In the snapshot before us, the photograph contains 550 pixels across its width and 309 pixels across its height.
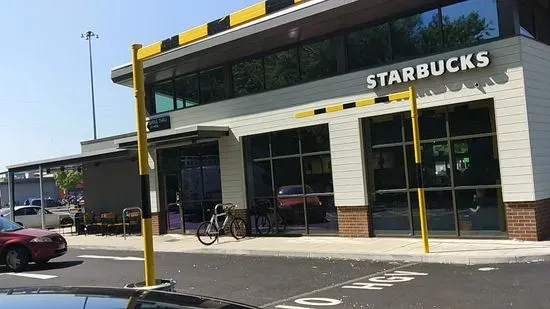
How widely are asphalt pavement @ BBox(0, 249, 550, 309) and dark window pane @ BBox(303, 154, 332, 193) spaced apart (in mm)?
3377

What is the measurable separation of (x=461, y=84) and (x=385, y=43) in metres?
2.40

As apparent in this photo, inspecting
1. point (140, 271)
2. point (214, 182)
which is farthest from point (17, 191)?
point (140, 271)

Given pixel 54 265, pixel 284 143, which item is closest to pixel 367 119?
pixel 284 143

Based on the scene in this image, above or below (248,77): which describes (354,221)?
below

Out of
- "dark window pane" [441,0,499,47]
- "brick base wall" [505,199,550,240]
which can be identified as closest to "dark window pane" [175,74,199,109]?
"dark window pane" [441,0,499,47]

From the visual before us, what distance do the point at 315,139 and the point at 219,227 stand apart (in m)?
3.94

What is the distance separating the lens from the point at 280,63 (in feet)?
56.2

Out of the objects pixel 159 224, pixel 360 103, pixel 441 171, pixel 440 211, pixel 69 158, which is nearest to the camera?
pixel 360 103

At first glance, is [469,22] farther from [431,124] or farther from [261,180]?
[261,180]

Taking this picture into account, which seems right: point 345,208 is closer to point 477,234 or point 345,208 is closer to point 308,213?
point 308,213

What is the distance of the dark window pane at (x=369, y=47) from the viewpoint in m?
14.7

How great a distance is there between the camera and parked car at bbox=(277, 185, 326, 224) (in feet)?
54.1

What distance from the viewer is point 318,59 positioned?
16.1m

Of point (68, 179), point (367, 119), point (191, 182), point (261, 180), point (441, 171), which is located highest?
point (68, 179)
